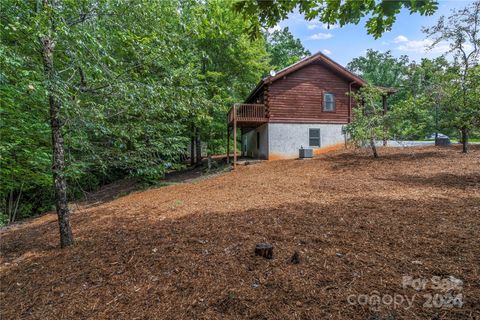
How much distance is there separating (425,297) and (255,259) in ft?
5.85

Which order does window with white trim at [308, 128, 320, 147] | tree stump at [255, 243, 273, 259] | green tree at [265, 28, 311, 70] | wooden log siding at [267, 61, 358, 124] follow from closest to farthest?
tree stump at [255, 243, 273, 259] → wooden log siding at [267, 61, 358, 124] → window with white trim at [308, 128, 320, 147] → green tree at [265, 28, 311, 70]

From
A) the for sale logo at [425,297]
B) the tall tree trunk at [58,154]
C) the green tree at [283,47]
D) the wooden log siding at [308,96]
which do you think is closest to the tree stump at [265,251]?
the for sale logo at [425,297]

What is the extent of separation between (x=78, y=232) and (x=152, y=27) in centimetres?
443

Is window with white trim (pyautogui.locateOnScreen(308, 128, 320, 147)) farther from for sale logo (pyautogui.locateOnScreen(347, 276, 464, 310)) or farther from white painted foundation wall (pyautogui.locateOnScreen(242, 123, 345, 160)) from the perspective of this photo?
for sale logo (pyautogui.locateOnScreen(347, 276, 464, 310))

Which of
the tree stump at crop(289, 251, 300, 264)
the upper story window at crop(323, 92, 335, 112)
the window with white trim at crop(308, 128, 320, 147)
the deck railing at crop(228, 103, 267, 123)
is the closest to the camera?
the tree stump at crop(289, 251, 300, 264)

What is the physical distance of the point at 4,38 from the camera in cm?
365

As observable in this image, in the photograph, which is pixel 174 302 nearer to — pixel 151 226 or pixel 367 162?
pixel 151 226

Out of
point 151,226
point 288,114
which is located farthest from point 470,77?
point 151,226

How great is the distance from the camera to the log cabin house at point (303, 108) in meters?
15.5

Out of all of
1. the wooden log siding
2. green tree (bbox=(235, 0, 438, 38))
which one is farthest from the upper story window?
green tree (bbox=(235, 0, 438, 38))

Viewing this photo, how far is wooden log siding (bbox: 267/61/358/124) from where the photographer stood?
51.3ft

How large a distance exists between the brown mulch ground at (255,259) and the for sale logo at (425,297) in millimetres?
29

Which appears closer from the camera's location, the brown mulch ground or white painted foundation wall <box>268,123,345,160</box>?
the brown mulch ground

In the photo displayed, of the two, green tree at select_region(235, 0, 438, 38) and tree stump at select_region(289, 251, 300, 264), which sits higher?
green tree at select_region(235, 0, 438, 38)
